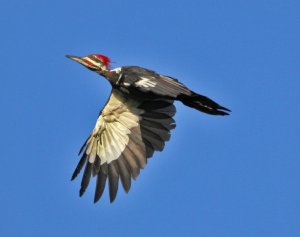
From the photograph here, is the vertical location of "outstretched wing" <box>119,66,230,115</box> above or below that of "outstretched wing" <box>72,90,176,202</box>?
above

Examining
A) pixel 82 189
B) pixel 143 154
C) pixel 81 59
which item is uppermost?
pixel 81 59

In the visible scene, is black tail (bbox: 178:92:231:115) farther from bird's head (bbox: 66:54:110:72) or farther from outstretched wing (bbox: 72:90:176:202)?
bird's head (bbox: 66:54:110:72)

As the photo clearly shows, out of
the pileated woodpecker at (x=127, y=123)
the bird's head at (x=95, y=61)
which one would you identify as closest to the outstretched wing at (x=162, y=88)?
the pileated woodpecker at (x=127, y=123)

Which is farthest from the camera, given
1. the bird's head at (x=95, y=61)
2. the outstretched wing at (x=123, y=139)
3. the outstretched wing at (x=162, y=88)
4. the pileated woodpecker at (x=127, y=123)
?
the outstretched wing at (x=123, y=139)

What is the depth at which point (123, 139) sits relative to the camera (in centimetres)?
1711

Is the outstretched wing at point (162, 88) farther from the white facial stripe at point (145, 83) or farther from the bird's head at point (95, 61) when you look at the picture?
the bird's head at point (95, 61)

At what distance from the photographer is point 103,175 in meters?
A: 16.6

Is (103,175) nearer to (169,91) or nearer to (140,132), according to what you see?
(140,132)

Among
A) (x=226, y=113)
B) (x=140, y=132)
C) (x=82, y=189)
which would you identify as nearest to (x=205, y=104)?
(x=226, y=113)

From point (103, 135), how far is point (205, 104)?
2.24 metres

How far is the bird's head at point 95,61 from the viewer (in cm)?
1642

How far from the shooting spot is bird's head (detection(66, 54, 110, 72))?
647 inches

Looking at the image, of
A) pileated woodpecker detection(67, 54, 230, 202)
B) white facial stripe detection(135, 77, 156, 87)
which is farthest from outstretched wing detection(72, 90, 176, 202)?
white facial stripe detection(135, 77, 156, 87)

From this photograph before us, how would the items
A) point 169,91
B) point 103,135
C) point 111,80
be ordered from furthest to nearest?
point 103,135 < point 111,80 < point 169,91
